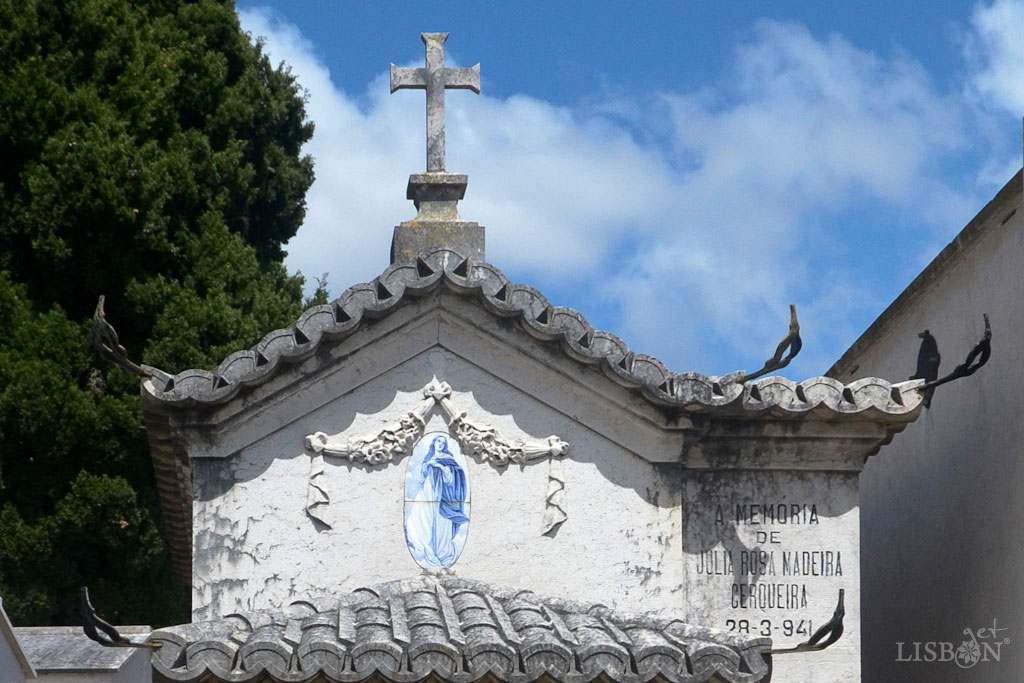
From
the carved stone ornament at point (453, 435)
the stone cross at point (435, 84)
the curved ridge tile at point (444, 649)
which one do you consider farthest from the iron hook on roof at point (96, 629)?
the stone cross at point (435, 84)

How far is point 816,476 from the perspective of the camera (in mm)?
10562

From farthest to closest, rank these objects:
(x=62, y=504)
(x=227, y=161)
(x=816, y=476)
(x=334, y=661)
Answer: (x=227, y=161)
(x=62, y=504)
(x=816, y=476)
(x=334, y=661)

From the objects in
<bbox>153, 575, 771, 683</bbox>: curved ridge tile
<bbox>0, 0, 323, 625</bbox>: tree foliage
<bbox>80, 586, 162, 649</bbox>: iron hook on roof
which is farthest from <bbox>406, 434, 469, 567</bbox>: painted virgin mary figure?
<bbox>0, 0, 323, 625</bbox>: tree foliage

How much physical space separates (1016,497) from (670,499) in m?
2.55

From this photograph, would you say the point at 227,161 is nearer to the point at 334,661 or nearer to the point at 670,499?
the point at 670,499

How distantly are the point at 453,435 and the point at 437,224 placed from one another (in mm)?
1863

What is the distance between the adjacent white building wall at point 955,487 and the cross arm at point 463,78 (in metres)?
3.63

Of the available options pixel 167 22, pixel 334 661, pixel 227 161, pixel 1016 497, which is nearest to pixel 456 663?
pixel 334 661

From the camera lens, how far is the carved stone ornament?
401 inches

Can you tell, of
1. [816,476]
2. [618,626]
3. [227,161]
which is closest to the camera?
[618,626]

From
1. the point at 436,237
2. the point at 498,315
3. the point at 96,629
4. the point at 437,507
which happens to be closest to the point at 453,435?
the point at 437,507

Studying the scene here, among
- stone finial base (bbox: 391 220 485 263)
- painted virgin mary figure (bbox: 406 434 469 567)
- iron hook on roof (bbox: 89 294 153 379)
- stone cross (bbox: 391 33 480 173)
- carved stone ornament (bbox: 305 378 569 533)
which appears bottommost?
painted virgin mary figure (bbox: 406 434 469 567)

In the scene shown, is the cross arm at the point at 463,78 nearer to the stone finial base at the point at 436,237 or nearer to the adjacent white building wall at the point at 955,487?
the stone finial base at the point at 436,237

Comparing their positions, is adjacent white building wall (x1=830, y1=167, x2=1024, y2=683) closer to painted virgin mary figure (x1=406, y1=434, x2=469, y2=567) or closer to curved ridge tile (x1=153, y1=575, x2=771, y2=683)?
curved ridge tile (x1=153, y1=575, x2=771, y2=683)
